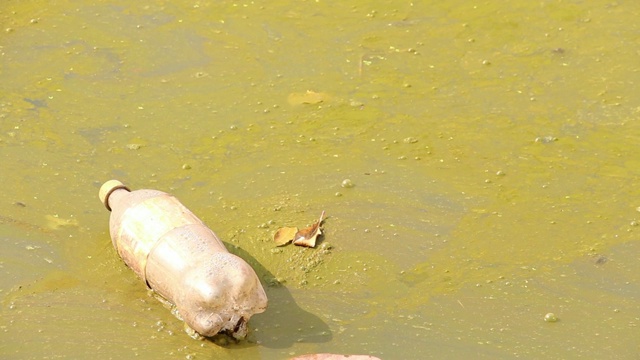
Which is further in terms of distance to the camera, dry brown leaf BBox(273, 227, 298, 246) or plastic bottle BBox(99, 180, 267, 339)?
dry brown leaf BBox(273, 227, 298, 246)

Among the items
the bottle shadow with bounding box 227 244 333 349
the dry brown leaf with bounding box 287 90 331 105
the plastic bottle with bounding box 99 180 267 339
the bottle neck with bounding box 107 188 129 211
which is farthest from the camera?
the dry brown leaf with bounding box 287 90 331 105

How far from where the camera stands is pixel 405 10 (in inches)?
214

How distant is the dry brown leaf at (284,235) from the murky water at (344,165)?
0.04 meters

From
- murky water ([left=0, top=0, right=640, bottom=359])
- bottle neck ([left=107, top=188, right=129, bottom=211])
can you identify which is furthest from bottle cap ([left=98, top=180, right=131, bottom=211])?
murky water ([left=0, top=0, right=640, bottom=359])

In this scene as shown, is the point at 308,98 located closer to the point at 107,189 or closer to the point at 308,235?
the point at 308,235

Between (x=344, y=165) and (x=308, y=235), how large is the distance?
503mm

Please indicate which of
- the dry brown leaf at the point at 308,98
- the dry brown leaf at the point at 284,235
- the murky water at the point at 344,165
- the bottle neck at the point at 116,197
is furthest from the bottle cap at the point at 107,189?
the dry brown leaf at the point at 308,98

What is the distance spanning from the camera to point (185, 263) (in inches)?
139

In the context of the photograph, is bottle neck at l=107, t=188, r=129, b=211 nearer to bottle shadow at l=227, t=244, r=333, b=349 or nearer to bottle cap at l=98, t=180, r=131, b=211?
bottle cap at l=98, t=180, r=131, b=211

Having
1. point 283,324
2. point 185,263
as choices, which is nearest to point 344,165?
point 283,324

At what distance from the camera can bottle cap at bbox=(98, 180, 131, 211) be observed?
395cm

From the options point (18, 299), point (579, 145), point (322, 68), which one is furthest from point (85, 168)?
point (579, 145)

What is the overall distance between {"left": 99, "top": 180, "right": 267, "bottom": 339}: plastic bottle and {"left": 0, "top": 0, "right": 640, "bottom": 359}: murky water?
0.13 metres

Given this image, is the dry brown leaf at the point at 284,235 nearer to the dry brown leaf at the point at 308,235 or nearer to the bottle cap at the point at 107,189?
the dry brown leaf at the point at 308,235
